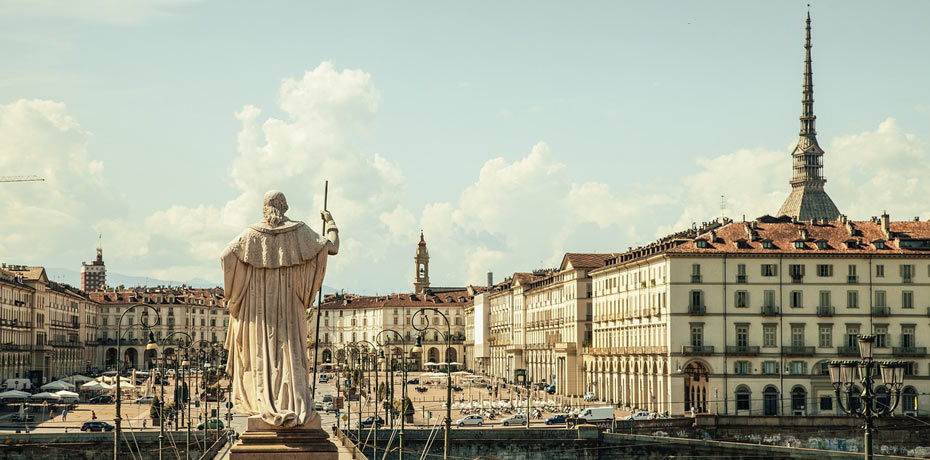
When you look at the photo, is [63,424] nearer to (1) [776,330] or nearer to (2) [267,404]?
(1) [776,330]

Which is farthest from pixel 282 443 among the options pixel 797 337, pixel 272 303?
pixel 797 337

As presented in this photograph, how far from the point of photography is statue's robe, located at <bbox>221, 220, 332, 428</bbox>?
19.5 meters

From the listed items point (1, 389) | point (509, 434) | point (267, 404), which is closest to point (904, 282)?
point (509, 434)

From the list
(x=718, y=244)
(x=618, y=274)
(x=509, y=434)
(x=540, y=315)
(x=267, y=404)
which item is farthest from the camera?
(x=540, y=315)

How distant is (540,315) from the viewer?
158375mm

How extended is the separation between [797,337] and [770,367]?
313 centimetres

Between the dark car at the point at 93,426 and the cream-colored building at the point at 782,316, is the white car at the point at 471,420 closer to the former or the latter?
the cream-colored building at the point at 782,316

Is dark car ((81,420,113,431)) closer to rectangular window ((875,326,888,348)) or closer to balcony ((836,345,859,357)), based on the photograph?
balcony ((836,345,859,357))

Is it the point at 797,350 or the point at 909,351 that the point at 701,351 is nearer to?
the point at 797,350

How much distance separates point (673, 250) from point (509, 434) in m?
23.9

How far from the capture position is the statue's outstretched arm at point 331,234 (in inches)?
780

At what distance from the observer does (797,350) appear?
102250mm

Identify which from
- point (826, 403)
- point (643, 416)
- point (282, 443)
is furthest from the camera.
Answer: point (826, 403)

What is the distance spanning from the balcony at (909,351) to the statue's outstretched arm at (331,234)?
88603 millimetres
